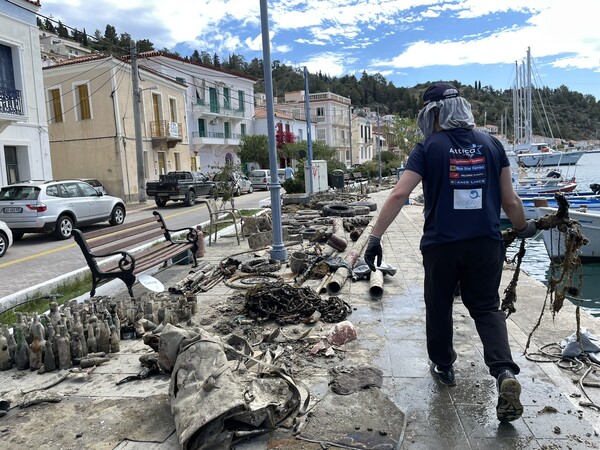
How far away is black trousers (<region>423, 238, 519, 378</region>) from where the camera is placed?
3.23 metres

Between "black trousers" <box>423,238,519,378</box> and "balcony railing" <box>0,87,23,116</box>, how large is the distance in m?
18.5

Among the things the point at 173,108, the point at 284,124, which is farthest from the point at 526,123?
the point at 173,108

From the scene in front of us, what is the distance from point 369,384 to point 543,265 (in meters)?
13.2

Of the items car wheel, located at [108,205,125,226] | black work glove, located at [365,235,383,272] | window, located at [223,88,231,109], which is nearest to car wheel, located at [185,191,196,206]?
car wheel, located at [108,205,125,226]

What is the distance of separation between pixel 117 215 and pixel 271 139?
995 cm

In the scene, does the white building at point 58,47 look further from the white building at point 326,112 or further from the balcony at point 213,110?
the white building at point 326,112

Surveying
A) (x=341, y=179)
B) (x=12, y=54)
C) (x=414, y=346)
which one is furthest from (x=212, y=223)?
(x=341, y=179)

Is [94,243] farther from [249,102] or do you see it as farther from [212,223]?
[249,102]

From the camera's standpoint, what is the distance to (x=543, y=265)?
14.8 metres

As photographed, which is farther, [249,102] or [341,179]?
[249,102]

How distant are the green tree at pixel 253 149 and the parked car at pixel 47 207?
30825 millimetres

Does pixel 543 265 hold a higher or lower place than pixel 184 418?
lower

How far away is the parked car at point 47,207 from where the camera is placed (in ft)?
42.1

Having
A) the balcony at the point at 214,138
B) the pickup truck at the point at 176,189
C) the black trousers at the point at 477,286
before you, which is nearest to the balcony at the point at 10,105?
the pickup truck at the point at 176,189
